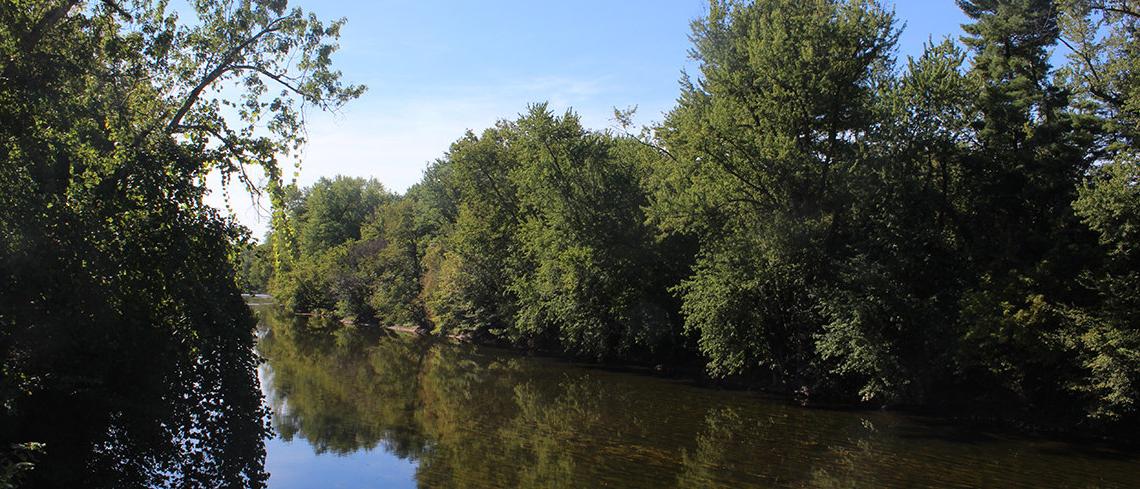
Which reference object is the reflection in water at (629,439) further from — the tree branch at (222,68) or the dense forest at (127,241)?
the tree branch at (222,68)

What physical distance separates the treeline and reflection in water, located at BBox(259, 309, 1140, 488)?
8.37ft

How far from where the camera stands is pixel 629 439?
1798cm

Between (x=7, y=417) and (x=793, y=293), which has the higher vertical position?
(x=793, y=293)

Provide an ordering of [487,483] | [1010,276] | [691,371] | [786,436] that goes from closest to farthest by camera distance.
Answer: [487,483], [786,436], [1010,276], [691,371]

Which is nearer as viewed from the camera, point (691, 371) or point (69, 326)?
point (69, 326)

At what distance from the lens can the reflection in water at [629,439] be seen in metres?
14.9

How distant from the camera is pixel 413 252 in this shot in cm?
5538

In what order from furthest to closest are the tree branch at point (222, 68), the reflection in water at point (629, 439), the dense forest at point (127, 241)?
1. the reflection in water at point (629, 439)
2. the tree branch at point (222, 68)
3. the dense forest at point (127, 241)

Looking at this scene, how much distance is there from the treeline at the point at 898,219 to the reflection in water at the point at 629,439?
2.55 metres

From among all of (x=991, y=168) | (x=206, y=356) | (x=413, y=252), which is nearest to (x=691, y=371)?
(x=991, y=168)

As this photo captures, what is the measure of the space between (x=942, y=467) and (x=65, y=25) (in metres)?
18.7

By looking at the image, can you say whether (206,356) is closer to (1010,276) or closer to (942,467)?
(942,467)

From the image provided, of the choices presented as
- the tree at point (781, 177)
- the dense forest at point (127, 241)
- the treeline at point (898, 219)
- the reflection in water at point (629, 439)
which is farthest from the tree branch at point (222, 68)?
the tree at point (781, 177)

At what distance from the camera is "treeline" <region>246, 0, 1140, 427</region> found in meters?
19.5
